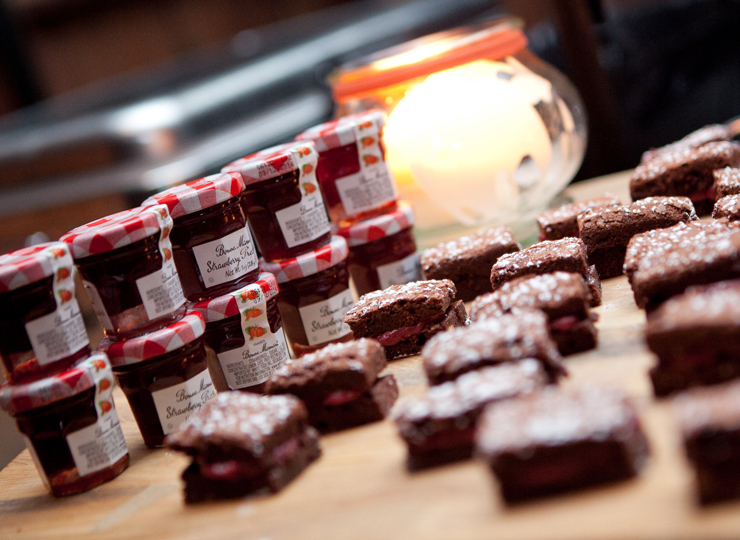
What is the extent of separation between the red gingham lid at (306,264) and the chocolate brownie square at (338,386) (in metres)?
0.40

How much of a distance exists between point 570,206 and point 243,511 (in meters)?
1.52

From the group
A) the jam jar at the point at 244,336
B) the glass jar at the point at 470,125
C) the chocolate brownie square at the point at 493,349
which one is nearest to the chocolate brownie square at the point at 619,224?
the glass jar at the point at 470,125

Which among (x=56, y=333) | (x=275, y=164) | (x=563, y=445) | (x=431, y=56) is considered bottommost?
(x=563, y=445)

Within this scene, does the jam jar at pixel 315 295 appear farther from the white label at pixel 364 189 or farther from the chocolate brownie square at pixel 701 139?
the chocolate brownie square at pixel 701 139

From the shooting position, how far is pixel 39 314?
5.71 feet

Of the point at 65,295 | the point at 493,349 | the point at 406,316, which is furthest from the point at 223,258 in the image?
the point at 493,349

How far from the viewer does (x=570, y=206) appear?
2566 millimetres

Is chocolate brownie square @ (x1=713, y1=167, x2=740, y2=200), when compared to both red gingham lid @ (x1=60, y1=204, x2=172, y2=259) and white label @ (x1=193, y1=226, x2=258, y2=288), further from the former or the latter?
red gingham lid @ (x1=60, y1=204, x2=172, y2=259)

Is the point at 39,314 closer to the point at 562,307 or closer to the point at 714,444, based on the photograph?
the point at 562,307

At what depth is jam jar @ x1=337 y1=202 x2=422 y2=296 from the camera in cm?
241

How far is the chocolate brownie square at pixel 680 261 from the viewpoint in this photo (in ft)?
5.46

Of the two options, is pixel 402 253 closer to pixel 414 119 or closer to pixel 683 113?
pixel 414 119

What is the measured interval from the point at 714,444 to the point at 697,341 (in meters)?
0.31

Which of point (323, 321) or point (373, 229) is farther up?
point (373, 229)
